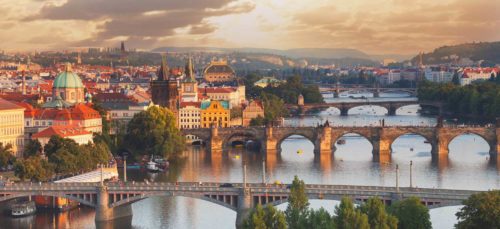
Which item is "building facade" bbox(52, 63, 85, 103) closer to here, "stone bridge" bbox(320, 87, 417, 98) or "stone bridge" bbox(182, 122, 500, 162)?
"stone bridge" bbox(182, 122, 500, 162)

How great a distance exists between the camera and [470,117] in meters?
85.4

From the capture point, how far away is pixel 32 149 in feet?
164

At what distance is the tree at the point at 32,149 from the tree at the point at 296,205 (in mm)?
19937

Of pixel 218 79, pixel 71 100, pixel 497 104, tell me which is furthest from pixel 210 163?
pixel 218 79

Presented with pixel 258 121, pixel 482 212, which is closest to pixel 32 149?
pixel 258 121

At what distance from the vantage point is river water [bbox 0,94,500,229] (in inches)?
1471

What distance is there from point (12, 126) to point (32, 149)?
494cm

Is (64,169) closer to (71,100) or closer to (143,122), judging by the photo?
(143,122)

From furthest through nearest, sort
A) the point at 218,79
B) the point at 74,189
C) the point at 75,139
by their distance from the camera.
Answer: the point at 218,79 → the point at 75,139 → the point at 74,189

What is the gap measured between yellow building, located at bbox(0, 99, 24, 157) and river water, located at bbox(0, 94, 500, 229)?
576 centimetres

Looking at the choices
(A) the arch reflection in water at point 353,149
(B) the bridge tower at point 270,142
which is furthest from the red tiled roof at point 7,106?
(A) the arch reflection in water at point 353,149

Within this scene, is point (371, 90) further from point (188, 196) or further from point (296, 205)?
point (296, 205)

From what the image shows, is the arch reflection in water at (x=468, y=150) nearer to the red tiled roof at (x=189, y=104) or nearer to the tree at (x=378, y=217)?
the red tiled roof at (x=189, y=104)

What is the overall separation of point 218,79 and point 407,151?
8261cm
